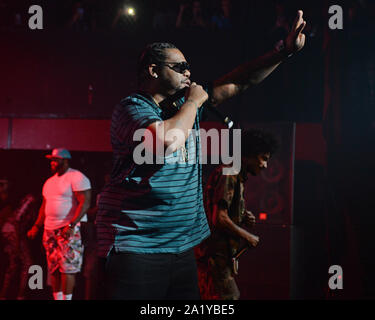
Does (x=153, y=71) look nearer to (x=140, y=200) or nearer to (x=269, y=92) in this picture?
(x=140, y=200)

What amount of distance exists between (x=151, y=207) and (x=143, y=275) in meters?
0.27

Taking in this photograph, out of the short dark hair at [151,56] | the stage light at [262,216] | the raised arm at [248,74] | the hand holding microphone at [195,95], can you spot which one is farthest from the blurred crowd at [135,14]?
the hand holding microphone at [195,95]

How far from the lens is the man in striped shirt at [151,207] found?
159 cm

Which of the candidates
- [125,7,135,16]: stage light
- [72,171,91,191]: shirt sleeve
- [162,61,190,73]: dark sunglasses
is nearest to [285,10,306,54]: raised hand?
[162,61,190,73]: dark sunglasses

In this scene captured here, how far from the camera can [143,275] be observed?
1606 mm

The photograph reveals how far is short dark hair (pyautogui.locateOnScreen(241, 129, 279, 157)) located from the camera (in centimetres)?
367

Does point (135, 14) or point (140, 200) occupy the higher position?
point (135, 14)

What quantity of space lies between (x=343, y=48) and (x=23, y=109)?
4.84 metres

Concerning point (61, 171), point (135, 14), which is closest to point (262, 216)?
point (61, 171)

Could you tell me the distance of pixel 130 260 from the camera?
1604 millimetres

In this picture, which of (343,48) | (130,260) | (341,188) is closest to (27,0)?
(343,48)

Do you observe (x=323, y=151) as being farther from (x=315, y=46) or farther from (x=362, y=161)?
(x=315, y=46)

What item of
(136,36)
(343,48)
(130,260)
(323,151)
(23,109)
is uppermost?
(136,36)

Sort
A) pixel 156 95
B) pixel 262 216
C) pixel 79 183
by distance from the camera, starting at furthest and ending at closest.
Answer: pixel 262 216 → pixel 79 183 → pixel 156 95
